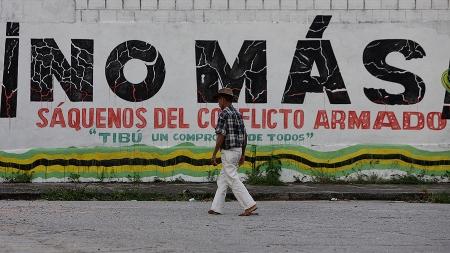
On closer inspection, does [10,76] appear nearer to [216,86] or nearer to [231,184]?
[216,86]

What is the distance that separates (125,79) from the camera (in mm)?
17453

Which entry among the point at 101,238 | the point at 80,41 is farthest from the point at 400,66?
the point at 101,238

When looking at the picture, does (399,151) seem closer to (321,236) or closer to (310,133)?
(310,133)

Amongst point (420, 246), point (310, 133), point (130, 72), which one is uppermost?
point (130, 72)

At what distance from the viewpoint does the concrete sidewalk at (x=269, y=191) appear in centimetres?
1503

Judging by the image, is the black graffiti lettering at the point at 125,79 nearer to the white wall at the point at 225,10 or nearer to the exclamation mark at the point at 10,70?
the white wall at the point at 225,10

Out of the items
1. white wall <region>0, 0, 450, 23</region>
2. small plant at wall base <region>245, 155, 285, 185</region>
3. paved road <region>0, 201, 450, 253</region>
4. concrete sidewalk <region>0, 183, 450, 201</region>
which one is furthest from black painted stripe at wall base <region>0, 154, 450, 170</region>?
paved road <region>0, 201, 450, 253</region>

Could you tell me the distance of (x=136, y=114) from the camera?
57.3 feet

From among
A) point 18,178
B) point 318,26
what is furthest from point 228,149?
point 18,178

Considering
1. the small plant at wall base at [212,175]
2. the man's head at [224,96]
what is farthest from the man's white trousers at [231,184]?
the small plant at wall base at [212,175]

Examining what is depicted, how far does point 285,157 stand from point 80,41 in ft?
15.6

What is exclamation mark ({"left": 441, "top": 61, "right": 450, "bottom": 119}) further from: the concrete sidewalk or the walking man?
the walking man

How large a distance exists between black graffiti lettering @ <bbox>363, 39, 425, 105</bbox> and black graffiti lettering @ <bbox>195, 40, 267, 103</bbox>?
7.15 ft

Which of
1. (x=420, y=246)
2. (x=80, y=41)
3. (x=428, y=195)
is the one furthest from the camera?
(x=80, y=41)
